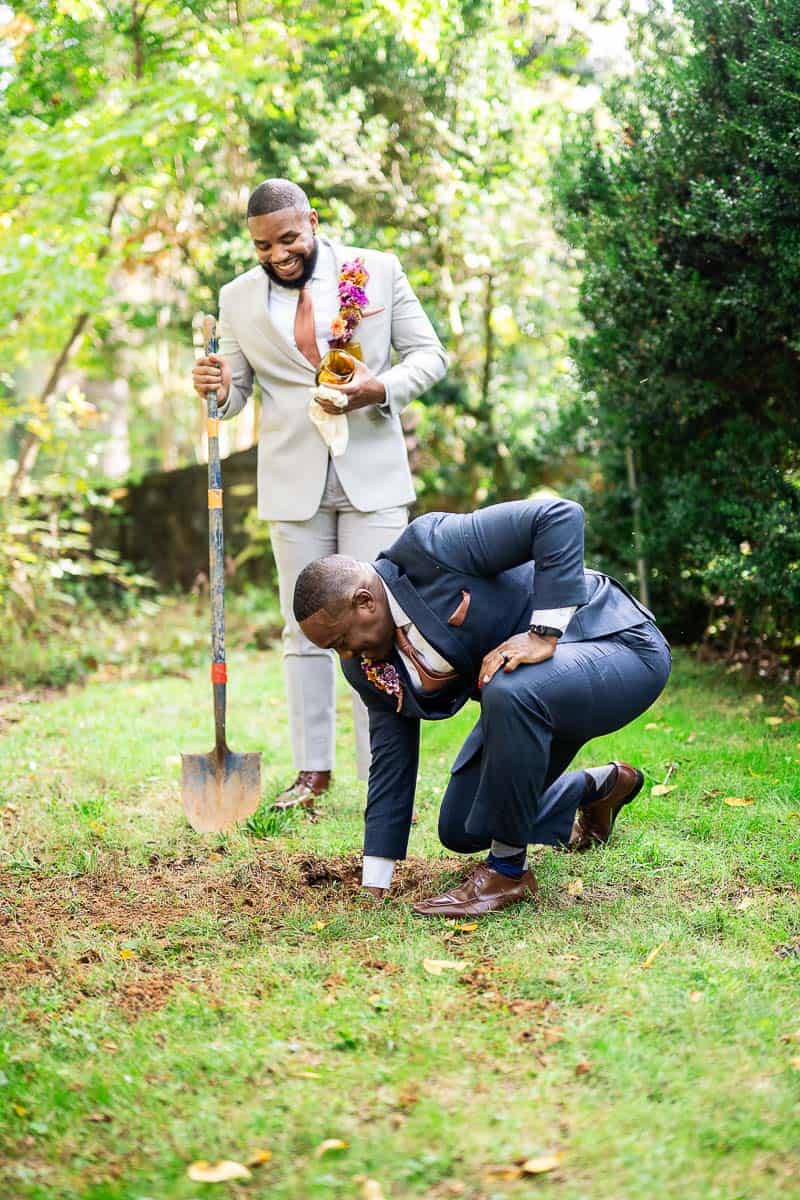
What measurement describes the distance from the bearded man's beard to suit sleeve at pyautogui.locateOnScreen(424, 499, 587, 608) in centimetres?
149

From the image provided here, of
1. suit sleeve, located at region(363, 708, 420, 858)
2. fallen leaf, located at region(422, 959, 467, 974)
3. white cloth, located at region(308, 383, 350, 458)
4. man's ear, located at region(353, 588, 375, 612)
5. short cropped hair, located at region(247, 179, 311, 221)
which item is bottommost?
fallen leaf, located at region(422, 959, 467, 974)

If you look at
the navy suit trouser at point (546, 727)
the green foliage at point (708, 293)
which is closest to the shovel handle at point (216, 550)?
the navy suit trouser at point (546, 727)

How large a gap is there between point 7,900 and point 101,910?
0.33 m

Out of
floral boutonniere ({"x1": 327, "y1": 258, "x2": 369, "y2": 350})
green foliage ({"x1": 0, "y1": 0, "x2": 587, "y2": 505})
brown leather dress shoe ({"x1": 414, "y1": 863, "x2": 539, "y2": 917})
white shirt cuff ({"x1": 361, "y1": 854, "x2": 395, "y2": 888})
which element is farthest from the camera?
green foliage ({"x1": 0, "y1": 0, "x2": 587, "y2": 505})

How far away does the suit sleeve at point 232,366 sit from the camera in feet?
15.6

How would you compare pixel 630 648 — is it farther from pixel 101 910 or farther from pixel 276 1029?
pixel 101 910

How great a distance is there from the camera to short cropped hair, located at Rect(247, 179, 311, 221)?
4.31 meters

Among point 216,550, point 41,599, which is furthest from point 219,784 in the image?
point 41,599

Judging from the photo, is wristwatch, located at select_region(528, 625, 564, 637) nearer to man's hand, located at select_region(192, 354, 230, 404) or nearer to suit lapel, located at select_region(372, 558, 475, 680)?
suit lapel, located at select_region(372, 558, 475, 680)

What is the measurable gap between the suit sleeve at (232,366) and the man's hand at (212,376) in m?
0.06

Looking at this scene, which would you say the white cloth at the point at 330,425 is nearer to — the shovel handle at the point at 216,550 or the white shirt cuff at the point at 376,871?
the shovel handle at the point at 216,550

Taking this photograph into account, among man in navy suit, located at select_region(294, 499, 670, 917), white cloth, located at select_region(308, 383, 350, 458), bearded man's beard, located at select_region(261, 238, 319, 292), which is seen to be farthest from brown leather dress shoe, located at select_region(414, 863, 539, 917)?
bearded man's beard, located at select_region(261, 238, 319, 292)

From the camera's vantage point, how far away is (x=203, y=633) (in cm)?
891

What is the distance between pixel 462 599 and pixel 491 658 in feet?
0.60
